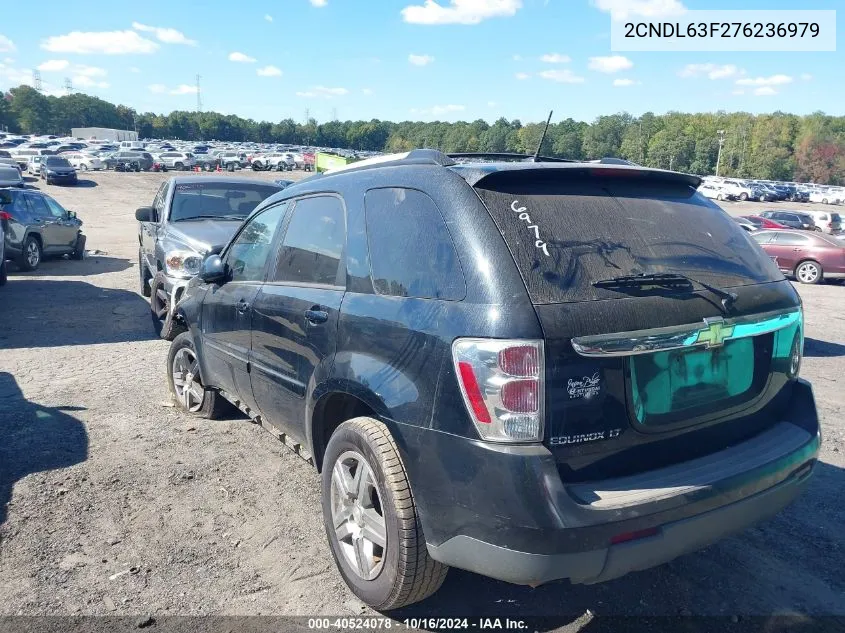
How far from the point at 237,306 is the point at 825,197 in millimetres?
75542

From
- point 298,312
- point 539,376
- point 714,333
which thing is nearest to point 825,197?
point 714,333

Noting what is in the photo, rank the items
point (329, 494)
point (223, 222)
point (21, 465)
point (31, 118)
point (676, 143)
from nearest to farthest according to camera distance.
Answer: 1. point (329, 494)
2. point (21, 465)
3. point (223, 222)
4. point (676, 143)
5. point (31, 118)

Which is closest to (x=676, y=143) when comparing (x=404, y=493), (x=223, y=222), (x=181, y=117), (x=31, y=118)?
(x=223, y=222)

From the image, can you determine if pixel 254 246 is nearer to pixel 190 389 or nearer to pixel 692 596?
pixel 190 389

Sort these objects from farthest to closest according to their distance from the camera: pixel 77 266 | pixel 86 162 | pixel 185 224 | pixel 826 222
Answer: pixel 86 162 → pixel 826 222 → pixel 77 266 → pixel 185 224

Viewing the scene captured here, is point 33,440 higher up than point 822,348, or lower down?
higher up

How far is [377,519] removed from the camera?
9.58 feet

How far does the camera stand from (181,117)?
149 m

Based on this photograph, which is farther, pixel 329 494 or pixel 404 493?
pixel 329 494

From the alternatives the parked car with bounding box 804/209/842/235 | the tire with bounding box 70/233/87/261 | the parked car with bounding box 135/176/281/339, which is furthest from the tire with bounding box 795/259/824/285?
the tire with bounding box 70/233/87/261

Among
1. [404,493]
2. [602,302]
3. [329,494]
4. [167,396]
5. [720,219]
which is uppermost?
[720,219]

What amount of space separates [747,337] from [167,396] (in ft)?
16.4

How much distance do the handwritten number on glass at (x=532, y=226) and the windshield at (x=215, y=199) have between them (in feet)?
23.9

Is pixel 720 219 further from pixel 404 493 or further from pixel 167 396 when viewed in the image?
pixel 167 396
